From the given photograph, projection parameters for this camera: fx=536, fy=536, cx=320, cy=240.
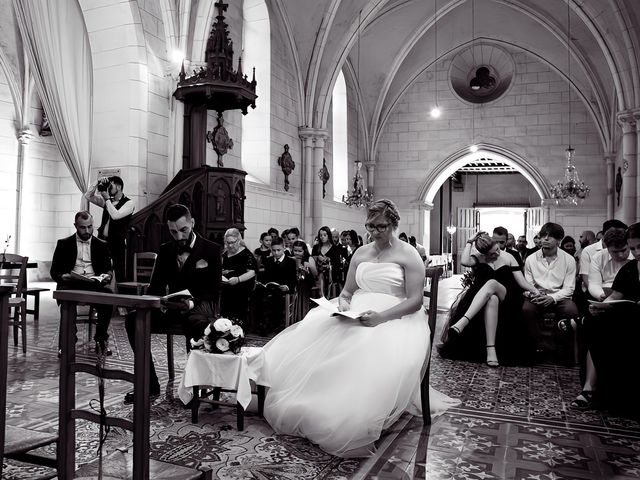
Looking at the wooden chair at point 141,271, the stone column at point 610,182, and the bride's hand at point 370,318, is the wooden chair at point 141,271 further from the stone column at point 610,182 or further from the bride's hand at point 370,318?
the stone column at point 610,182

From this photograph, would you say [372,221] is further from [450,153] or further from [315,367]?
[450,153]

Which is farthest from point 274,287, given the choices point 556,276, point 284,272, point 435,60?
point 435,60

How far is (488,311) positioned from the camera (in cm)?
543

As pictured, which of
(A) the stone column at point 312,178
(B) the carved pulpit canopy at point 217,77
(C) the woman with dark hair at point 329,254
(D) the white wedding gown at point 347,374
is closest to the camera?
(D) the white wedding gown at point 347,374

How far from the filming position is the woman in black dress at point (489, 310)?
5442 millimetres

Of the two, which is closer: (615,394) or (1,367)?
(1,367)

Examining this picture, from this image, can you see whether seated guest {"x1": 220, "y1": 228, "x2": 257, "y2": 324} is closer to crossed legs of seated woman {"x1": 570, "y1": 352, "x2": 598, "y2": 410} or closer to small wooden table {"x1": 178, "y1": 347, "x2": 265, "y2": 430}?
small wooden table {"x1": 178, "y1": 347, "x2": 265, "y2": 430}

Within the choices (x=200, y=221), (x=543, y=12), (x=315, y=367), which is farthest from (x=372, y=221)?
(x=543, y=12)

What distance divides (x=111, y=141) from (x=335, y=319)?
6420 mm

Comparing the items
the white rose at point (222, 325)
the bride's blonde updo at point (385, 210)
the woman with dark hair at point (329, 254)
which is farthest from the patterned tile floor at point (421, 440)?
the woman with dark hair at point (329, 254)

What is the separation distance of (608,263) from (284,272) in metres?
3.63

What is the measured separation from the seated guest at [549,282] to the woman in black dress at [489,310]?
0.55ft

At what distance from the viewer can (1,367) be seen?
181 cm

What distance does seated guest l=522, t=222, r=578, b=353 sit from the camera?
5.55 metres
